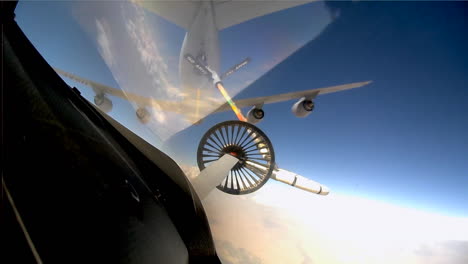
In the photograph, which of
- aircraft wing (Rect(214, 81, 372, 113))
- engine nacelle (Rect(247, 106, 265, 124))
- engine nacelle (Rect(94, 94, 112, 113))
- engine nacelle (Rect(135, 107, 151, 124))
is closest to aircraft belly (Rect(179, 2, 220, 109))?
aircraft wing (Rect(214, 81, 372, 113))

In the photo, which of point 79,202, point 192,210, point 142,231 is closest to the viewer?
point 79,202

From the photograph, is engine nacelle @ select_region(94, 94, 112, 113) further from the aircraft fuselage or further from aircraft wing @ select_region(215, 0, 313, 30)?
aircraft wing @ select_region(215, 0, 313, 30)

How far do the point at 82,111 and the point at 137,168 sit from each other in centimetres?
68

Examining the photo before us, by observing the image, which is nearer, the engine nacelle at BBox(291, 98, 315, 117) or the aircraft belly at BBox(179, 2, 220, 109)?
the engine nacelle at BBox(291, 98, 315, 117)

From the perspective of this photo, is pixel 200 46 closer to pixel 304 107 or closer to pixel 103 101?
pixel 103 101

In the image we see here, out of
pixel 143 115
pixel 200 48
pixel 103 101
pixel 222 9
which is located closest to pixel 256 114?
pixel 143 115

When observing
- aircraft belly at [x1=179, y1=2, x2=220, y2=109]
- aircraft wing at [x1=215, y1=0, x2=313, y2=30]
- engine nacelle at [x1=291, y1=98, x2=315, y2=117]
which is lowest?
engine nacelle at [x1=291, y1=98, x2=315, y2=117]

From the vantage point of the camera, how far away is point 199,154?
7.19 metres

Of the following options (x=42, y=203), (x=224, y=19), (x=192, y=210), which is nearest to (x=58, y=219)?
(x=42, y=203)

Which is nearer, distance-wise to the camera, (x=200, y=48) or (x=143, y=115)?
(x=143, y=115)

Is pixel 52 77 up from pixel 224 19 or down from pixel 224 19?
down

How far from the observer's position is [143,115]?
840 cm

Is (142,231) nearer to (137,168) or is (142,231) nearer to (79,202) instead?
(79,202)

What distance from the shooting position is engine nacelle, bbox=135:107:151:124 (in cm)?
818
